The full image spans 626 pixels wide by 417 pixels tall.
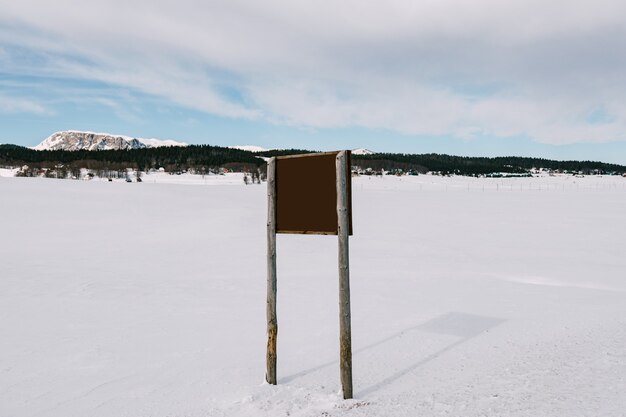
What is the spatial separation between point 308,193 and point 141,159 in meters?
185

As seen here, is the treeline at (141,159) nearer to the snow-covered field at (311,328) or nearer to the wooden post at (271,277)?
the snow-covered field at (311,328)

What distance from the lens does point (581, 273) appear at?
47.9 ft

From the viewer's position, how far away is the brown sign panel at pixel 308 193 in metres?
5.90

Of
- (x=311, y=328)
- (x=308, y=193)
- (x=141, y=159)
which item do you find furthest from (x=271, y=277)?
(x=141, y=159)

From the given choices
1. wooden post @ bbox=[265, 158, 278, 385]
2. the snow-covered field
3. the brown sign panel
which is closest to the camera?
the snow-covered field

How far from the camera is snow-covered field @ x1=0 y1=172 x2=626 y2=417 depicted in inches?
225

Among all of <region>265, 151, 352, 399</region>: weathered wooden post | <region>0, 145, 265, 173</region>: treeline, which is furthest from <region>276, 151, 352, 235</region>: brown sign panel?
<region>0, 145, 265, 173</region>: treeline

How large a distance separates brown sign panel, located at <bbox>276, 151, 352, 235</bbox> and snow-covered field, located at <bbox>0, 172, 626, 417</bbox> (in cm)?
232

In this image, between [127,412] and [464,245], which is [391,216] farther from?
[127,412]

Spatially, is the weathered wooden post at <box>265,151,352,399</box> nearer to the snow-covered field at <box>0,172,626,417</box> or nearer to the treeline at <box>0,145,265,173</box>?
the snow-covered field at <box>0,172,626,417</box>

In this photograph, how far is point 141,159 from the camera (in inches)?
6954

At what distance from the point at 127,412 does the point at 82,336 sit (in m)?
3.55

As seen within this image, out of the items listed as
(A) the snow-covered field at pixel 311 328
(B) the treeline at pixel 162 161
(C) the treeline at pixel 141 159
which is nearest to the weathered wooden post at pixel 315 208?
(A) the snow-covered field at pixel 311 328

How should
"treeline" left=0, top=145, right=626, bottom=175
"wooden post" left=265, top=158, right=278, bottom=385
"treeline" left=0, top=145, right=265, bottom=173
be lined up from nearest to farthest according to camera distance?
"wooden post" left=265, top=158, right=278, bottom=385 → "treeline" left=0, top=145, right=265, bottom=173 → "treeline" left=0, top=145, right=626, bottom=175
